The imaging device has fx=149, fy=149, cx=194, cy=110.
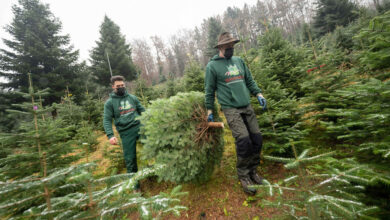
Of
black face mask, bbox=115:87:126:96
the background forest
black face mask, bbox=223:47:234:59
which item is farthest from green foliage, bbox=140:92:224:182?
black face mask, bbox=115:87:126:96

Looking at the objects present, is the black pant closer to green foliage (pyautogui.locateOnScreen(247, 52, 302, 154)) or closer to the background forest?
the background forest

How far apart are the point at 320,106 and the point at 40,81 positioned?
61.5 ft

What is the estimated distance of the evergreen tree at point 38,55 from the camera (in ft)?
40.9

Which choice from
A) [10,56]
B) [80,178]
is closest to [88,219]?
[80,178]

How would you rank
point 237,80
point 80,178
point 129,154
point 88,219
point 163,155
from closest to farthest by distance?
point 80,178 → point 88,219 → point 163,155 → point 237,80 → point 129,154

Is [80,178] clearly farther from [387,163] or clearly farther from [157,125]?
[387,163]

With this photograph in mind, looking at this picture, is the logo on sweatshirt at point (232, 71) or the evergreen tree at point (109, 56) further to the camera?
the evergreen tree at point (109, 56)

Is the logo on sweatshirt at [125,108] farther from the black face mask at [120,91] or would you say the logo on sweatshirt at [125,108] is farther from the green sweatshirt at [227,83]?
the green sweatshirt at [227,83]

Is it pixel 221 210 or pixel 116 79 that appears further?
pixel 116 79

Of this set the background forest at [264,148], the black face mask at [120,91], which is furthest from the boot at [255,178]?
the black face mask at [120,91]

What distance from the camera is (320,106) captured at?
3.62 m

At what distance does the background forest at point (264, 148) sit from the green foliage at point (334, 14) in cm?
1493

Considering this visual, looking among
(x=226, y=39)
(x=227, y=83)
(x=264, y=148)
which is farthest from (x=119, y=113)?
(x=264, y=148)

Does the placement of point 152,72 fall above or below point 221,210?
above
